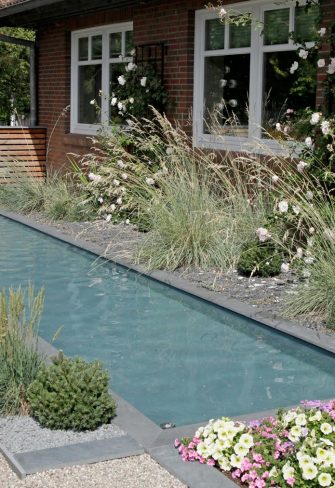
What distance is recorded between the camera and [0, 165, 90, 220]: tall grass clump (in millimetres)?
12023

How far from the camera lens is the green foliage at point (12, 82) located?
18.5m

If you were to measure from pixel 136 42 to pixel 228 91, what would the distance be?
7.89ft

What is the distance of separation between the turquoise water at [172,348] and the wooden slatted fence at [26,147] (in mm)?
7590

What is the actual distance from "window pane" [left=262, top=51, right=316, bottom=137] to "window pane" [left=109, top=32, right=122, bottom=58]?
4.17 meters

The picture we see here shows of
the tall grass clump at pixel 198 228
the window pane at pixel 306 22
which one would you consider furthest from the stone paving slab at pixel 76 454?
the window pane at pixel 306 22

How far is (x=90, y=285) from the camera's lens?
8.25 m

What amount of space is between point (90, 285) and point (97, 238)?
2331 millimetres

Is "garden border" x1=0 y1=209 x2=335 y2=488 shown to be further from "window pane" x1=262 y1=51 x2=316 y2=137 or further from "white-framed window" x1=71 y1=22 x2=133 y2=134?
"white-framed window" x1=71 y1=22 x2=133 y2=134

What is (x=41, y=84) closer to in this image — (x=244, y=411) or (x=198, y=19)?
(x=198, y=19)

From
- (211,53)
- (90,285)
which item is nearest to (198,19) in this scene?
A: (211,53)

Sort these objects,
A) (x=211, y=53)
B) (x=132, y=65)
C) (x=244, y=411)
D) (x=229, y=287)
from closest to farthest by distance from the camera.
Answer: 1. (x=244, y=411)
2. (x=229, y=287)
3. (x=211, y=53)
4. (x=132, y=65)

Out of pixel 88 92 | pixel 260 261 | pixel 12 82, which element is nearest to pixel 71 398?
pixel 260 261

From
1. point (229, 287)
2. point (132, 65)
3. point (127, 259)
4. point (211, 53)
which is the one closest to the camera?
point (229, 287)

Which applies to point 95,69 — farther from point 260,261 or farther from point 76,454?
point 76,454
